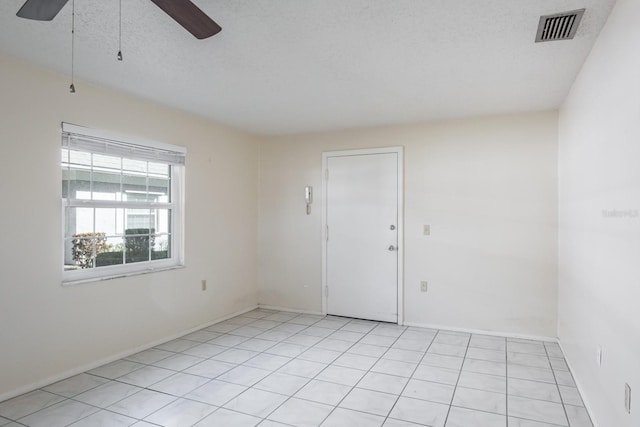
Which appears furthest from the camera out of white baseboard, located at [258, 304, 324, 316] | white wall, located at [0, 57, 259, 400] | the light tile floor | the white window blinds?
white baseboard, located at [258, 304, 324, 316]

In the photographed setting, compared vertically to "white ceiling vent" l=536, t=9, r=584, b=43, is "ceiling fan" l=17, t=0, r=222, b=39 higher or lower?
lower

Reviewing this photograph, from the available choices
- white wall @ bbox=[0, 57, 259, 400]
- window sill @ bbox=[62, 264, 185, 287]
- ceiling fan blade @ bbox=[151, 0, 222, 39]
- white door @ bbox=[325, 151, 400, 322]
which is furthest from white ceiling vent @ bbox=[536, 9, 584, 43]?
window sill @ bbox=[62, 264, 185, 287]

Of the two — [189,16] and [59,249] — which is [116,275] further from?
[189,16]

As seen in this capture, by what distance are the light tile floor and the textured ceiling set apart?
2237mm

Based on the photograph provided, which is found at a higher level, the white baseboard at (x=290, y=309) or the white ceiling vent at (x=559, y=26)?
the white ceiling vent at (x=559, y=26)

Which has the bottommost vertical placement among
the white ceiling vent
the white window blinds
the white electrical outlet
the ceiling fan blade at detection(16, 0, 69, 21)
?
the white electrical outlet

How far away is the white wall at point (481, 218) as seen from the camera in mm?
3812

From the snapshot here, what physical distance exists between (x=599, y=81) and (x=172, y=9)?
7.51ft

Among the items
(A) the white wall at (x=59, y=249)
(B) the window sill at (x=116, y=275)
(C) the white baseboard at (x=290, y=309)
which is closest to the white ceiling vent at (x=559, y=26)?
(A) the white wall at (x=59, y=249)

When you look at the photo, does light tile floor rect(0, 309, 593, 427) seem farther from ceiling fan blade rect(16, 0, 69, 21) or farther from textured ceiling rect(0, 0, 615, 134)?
textured ceiling rect(0, 0, 615, 134)

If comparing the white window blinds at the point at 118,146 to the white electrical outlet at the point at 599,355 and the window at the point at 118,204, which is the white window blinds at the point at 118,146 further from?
the white electrical outlet at the point at 599,355

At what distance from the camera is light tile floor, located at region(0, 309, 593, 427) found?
2.34 metres

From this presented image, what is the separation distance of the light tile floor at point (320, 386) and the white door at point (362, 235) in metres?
0.67

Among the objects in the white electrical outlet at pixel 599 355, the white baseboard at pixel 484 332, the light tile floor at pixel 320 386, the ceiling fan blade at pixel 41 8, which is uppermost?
the ceiling fan blade at pixel 41 8
